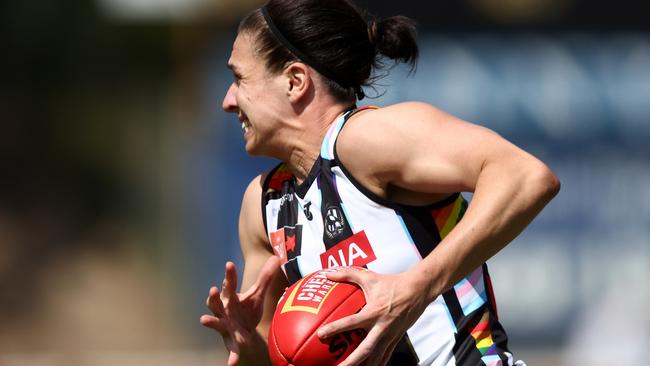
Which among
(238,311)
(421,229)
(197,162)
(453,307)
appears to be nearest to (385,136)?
(421,229)

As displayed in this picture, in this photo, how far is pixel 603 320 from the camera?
812 centimetres

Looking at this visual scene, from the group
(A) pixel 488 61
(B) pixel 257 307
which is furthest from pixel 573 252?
(B) pixel 257 307

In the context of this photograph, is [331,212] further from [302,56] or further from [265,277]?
[302,56]

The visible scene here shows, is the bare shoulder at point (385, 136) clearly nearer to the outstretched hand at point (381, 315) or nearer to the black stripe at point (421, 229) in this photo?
the black stripe at point (421, 229)

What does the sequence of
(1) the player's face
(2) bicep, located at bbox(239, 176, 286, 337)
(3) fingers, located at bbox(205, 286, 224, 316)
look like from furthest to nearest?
(2) bicep, located at bbox(239, 176, 286, 337)
(1) the player's face
(3) fingers, located at bbox(205, 286, 224, 316)

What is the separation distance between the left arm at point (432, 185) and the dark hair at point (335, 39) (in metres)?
0.31

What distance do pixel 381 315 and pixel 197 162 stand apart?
623cm

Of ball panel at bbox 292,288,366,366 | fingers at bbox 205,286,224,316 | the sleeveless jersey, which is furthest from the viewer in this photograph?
fingers at bbox 205,286,224,316

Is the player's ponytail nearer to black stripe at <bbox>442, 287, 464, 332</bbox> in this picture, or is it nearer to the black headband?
the black headband

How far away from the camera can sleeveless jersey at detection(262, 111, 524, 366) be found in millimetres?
3098

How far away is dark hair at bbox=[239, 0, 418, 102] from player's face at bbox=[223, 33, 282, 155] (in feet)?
0.12

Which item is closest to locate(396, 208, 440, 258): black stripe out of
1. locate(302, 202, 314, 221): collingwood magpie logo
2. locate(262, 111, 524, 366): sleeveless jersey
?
locate(262, 111, 524, 366): sleeveless jersey

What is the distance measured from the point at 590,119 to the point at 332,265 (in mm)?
5490

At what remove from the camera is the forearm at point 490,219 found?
264 cm
